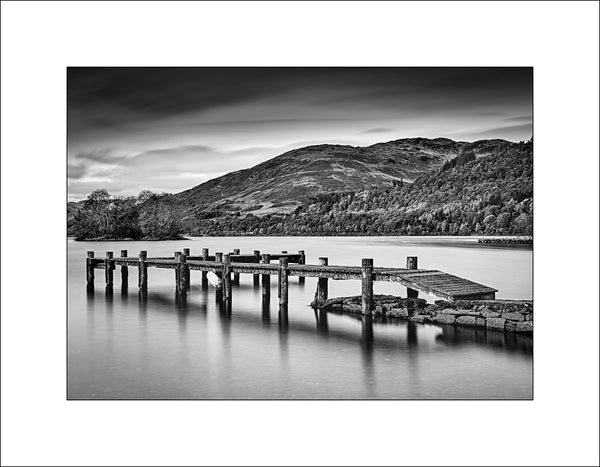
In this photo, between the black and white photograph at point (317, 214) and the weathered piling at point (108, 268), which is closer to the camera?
the black and white photograph at point (317, 214)

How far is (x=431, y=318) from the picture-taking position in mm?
10531

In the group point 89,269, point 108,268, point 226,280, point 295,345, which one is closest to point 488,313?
point 295,345

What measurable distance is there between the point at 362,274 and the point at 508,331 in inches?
95.4

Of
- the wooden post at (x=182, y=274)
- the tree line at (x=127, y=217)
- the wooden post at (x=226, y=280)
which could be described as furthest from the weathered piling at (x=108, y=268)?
the wooden post at (x=226, y=280)

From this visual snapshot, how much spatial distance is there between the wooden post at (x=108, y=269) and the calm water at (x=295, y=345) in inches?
16.8

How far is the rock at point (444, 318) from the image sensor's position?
1023 centimetres

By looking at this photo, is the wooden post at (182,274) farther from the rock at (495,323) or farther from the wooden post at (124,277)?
the rock at (495,323)

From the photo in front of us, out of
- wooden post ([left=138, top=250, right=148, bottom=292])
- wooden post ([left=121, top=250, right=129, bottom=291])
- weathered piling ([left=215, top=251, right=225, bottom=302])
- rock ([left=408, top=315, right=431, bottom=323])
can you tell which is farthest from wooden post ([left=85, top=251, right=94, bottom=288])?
rock ([left=408, top=315, right=431, bottom=323])

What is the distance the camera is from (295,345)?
968 cm

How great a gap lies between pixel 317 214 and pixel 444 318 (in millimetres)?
2328
